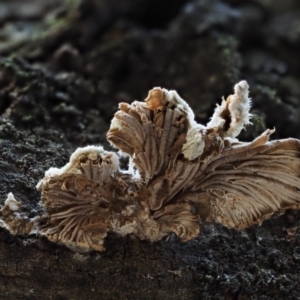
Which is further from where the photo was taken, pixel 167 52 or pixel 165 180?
pixel 167 52

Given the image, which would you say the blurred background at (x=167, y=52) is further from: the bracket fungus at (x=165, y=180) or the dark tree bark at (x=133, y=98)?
the bracket fungus at (x=165, y=180)

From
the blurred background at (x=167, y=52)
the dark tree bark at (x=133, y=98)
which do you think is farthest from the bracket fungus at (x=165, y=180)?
the blurred background at (x=167, y=52)

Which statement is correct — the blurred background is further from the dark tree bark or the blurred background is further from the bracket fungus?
the bracket fungus

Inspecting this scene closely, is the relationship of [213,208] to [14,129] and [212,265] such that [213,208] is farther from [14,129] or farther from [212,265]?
[14,129]

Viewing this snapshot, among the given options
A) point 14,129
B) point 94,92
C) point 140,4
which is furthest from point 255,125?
point 140,4

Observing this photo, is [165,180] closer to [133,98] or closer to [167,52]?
[133,98]

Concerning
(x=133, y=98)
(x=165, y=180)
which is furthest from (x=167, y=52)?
(x=165, y=180)
